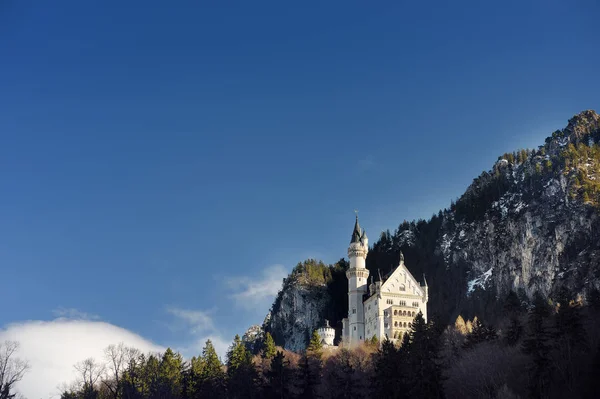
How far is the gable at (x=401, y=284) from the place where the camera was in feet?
377

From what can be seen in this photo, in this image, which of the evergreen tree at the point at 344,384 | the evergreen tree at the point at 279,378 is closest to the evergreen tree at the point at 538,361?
the evergreen tree at the point at 344,384

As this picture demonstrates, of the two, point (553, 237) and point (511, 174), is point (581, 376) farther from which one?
point (511, 174)

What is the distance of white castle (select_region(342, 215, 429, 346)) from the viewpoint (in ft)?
363

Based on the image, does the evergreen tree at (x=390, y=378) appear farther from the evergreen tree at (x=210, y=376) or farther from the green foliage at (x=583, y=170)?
the green foliage at (x=583, y=170)

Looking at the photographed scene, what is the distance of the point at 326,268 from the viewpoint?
166 m

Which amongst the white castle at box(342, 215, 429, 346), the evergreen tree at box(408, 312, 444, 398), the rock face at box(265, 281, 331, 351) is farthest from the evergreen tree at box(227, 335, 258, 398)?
the rock face at box(265, 281, 331, 351)

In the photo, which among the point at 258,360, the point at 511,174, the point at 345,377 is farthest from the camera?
the point at 511,174

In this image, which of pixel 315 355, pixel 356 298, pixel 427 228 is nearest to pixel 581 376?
pixel 315 355

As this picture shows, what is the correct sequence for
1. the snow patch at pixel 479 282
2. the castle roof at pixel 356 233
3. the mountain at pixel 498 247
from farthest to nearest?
the snow patch at pixel 479 282 < the mountain at pixel 498 247 < the castle roof at pixel 356 233

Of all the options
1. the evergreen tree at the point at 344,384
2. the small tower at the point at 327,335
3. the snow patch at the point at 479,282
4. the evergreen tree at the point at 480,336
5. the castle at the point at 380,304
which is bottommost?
the evergreen tree at the point at 344,384

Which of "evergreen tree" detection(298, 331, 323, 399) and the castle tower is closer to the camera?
"evergreen tree" detection(298, 331, 323, 399)

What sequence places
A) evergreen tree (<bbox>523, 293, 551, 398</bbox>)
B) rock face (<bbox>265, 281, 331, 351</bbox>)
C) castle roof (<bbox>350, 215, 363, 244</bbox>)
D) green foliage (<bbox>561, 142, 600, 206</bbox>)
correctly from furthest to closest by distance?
green foliage (<bbox>561, 142, 600, 206</bbox>), rock face (<bbox>265, 281, 331, 351</bbox>), castle roof (<bbox>350, 215, 363, 244</bbox>), evergreen tree (<bbox>523, 293, 551, 398</bbox>)

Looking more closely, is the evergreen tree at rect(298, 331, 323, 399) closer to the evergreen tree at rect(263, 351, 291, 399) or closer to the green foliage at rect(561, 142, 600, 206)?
the evergreen tree at rect(263, 351, 291, 399)

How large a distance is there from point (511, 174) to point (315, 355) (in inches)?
5049
